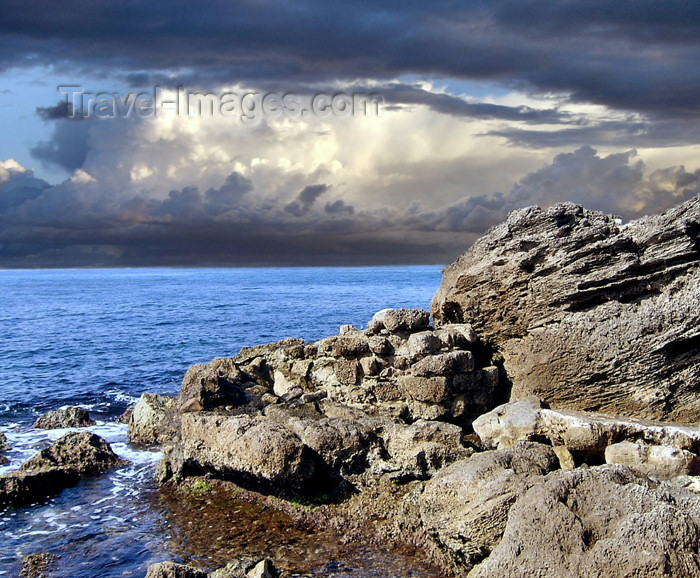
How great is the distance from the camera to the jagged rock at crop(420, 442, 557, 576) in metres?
14.2

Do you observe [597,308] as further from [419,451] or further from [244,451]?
[244,451]

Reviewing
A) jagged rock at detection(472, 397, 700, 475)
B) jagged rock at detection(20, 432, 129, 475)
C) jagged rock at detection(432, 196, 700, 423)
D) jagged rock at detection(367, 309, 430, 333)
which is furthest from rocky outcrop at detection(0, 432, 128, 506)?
jagged rock at detection(432, 196, 700, 423)

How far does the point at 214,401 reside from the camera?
78.4ft

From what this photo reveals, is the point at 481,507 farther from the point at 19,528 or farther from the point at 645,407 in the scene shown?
the point at 19,528

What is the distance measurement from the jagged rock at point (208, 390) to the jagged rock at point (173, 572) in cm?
1009

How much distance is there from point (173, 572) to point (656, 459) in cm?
1339

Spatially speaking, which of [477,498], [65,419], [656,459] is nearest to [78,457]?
[65,419]

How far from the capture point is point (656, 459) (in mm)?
17391

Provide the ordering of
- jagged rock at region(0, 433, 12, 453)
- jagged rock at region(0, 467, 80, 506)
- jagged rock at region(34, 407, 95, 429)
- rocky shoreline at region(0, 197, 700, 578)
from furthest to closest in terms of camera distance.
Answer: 1. jagged rock at region(34, 407, 95, 429)
2. jagged rock at region(0, 433, 12, 453)
3. jagged rock at region(0, 467, 80, 506)
4. rocky shoreline at region(0, 197, 700, 578)

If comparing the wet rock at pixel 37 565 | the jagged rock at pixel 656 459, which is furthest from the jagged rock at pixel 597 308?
the wet rock at pixel 37 565

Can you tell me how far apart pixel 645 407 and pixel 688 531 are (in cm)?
1115

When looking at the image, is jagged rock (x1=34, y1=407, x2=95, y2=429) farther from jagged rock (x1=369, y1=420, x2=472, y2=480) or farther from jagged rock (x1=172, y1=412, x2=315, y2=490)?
jagged rock (x1=369, y1=420, x2=472, y2=480)

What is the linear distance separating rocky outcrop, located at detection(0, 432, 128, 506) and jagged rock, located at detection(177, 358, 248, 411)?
3.80m

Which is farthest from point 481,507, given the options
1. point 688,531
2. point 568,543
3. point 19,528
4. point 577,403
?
point 19,528
